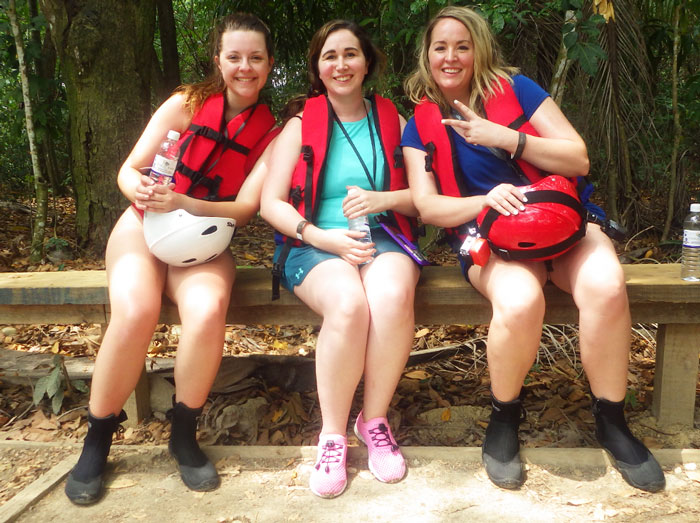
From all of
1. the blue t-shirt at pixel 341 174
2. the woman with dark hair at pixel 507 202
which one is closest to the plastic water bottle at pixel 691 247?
the woman with dark hair at pixel 507 202

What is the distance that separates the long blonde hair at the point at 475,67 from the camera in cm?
289

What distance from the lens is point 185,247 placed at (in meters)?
2.72

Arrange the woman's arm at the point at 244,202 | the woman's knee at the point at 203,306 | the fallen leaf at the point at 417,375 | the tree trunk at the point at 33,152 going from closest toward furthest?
the woman's knee at the point at 203,306, the woman's arm at the point at 244,202, the fallen leaf at the point at 417,375, the tree trunk at the point at 33,152

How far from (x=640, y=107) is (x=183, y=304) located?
5032 millimetres

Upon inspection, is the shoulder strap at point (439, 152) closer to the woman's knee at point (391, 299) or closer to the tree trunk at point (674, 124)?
the woman's knee at point (391, 299)

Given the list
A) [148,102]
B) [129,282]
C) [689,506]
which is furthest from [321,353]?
[148,102]

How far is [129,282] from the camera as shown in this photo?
269 centimetres

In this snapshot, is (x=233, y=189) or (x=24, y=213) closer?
(x=233, y=189)

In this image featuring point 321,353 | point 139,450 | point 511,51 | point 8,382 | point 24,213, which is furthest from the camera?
point 24,213

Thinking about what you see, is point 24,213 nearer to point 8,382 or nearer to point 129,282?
point 8,382

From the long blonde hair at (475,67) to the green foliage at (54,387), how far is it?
2454 millimetres

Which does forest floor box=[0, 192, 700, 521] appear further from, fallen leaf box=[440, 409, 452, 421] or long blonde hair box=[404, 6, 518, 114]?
long blonde hair box=[404, 6, 518, 114]

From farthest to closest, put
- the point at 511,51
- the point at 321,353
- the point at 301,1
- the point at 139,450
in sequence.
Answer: the point at 301,1, the point at 511,51, the point at 139,450, the point at 321,353

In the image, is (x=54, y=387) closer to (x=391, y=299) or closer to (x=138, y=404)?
(x=138, y=404)
